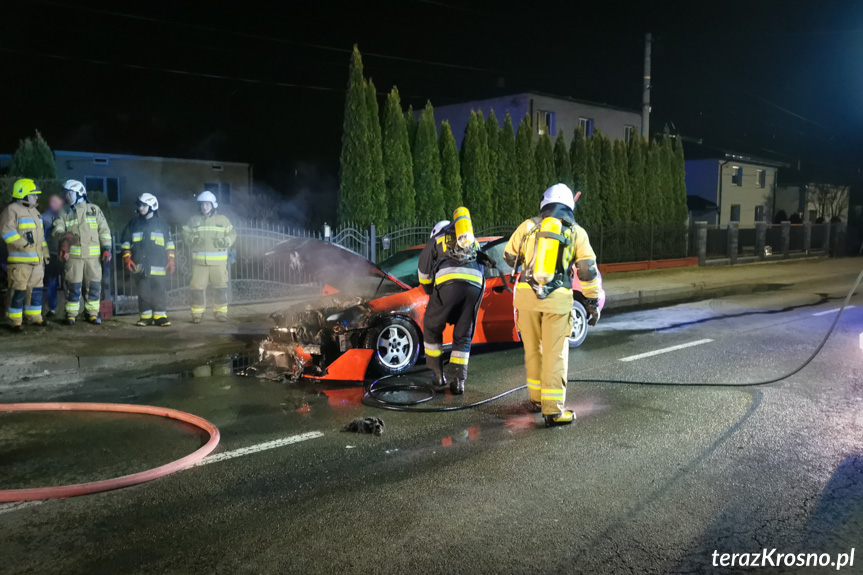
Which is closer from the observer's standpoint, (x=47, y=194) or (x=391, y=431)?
(x=391, y=431)

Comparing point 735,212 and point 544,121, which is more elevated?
point 544,121

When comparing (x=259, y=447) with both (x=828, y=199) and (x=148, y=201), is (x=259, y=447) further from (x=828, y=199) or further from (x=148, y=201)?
(x=828, y=199)

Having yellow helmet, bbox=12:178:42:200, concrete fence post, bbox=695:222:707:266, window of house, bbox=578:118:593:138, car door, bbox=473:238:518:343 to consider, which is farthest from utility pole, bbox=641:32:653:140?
yellow helmet, bbox=12:178:42:200

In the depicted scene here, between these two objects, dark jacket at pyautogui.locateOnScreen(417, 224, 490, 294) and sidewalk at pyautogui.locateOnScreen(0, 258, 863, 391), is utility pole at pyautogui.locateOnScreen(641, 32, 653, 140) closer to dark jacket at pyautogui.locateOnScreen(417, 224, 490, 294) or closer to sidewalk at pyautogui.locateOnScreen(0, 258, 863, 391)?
sidewalk at pyautogui.locateOnScreen(0, 258, 863, 391)

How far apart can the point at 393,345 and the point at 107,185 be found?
2385cm

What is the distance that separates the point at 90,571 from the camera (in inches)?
124

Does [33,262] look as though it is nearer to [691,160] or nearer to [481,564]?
[481,564]

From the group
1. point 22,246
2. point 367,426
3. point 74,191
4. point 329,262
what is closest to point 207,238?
point 74,191

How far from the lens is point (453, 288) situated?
640cm

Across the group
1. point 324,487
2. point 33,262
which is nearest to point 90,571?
point 324,487

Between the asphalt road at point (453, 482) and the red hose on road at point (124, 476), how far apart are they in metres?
0.09

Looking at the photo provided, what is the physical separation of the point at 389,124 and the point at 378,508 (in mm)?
13991

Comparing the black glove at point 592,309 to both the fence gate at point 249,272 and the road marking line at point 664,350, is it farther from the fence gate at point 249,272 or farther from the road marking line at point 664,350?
the fence gate at point 249,272

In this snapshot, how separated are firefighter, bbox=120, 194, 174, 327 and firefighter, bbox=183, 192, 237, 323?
41cm
